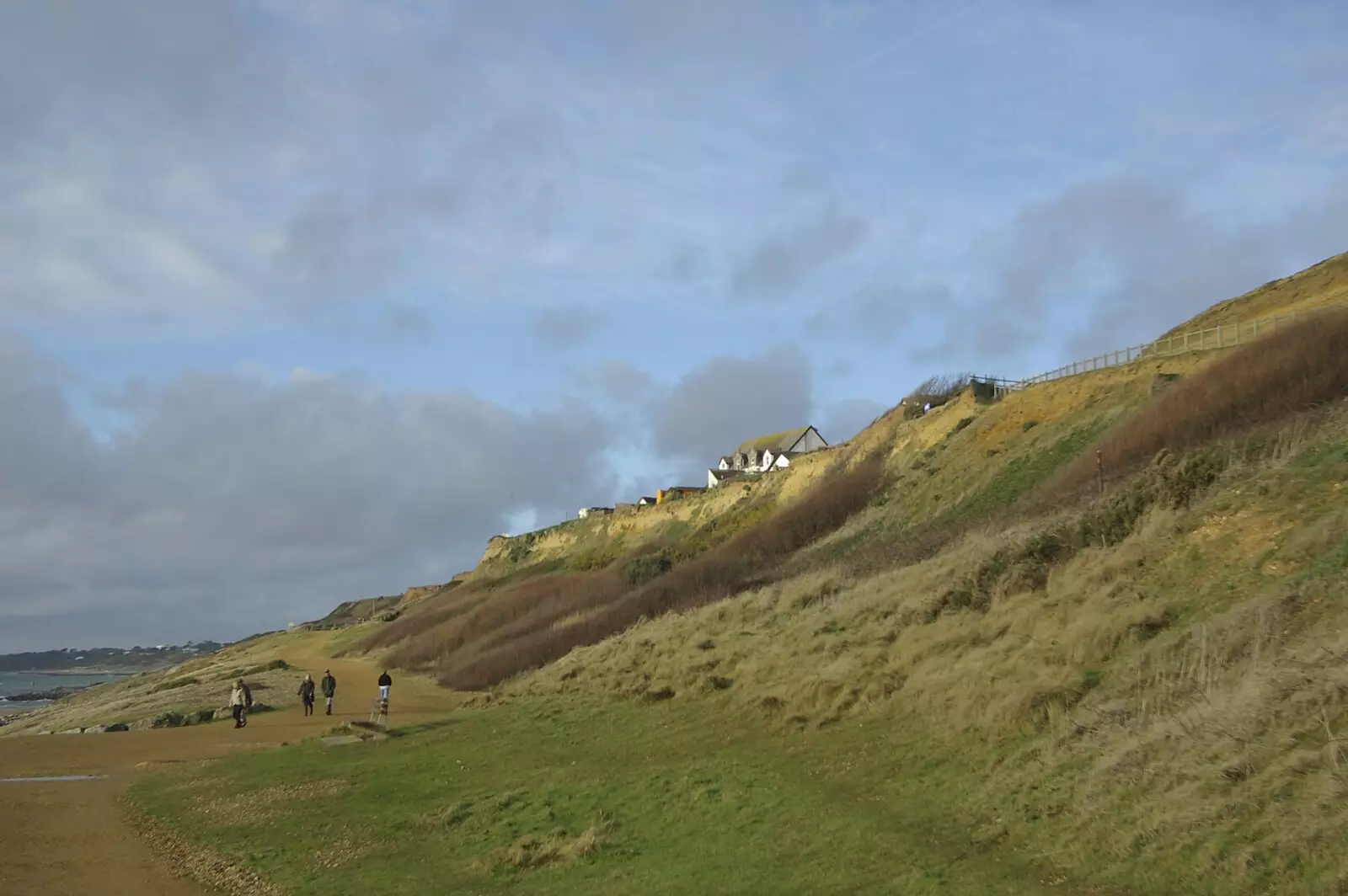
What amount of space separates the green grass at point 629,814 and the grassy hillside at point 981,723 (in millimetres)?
69

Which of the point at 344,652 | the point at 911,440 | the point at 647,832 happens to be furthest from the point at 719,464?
the point at 647,832

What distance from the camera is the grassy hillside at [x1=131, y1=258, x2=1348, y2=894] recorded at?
9.86 metres

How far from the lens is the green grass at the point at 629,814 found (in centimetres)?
1135

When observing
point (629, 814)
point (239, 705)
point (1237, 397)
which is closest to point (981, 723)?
point (629, 814)

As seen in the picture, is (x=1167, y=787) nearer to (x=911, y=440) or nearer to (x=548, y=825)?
(x=548, y=825)

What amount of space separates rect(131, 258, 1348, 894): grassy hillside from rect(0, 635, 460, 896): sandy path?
124cm

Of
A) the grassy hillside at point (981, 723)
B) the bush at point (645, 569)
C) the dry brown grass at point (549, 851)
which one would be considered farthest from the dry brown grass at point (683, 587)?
the dry brown grass at point (549, 851)

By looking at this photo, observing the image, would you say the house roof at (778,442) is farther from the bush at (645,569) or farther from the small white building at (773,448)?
the bush at (645,569)

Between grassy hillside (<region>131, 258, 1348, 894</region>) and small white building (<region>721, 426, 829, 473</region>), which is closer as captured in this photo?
grassy hillside (<region>131, 258, 1348, 894</region>)

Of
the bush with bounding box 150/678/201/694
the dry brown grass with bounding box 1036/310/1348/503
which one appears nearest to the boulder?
the bush with bounding box 150/678/201/694

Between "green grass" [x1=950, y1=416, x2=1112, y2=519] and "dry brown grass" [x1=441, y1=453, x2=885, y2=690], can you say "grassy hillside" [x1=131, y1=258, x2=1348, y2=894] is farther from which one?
"dry brown grass" [x1=441, y1=453, x2=885, y2=690]

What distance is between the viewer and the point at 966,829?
450 inches

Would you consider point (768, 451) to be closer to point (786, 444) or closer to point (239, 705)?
point (786, 444)

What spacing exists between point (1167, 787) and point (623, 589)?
126 ft
